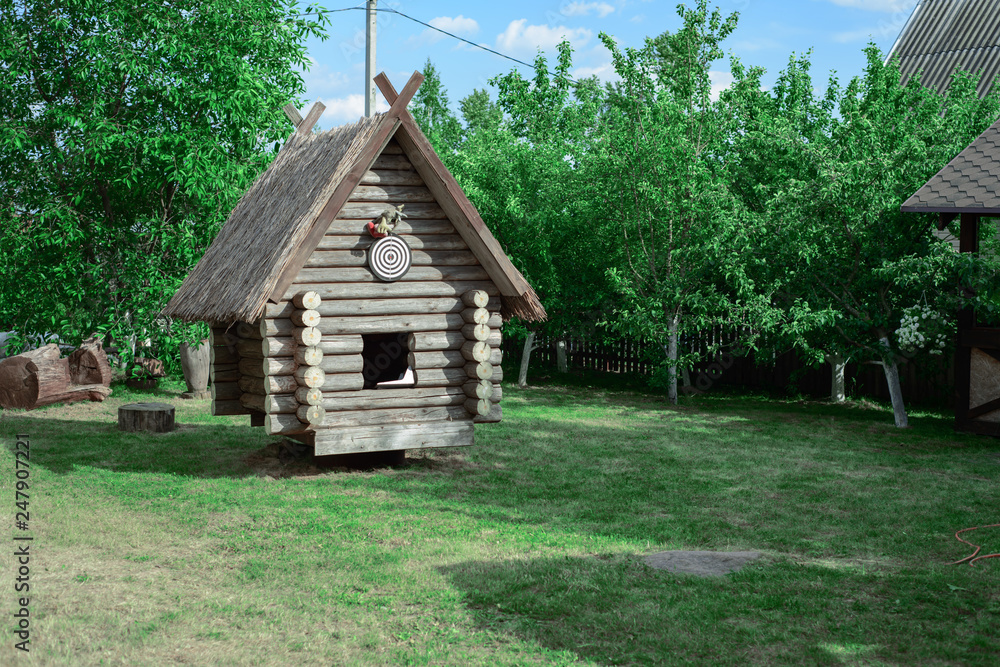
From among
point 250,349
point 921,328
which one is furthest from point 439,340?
point 921,328

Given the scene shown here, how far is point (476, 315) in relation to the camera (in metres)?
11.2

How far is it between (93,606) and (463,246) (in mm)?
6263

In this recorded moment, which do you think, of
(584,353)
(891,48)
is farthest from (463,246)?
(891,48)

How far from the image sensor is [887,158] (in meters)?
14.8

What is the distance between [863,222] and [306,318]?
9.80 meters

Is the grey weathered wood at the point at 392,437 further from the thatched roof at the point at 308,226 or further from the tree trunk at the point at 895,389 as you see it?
the tree trunk at the point at 895,389

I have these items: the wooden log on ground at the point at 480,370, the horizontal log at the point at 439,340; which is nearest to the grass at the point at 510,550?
the wooden log on ground at the point at 480,370

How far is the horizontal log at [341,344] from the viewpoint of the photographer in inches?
417

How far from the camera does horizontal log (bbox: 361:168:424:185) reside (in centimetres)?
1087

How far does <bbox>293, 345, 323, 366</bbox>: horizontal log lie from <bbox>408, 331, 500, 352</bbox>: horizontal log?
4.26 feet

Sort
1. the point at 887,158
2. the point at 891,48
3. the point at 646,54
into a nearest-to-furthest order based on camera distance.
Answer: the point at 887,158 < the point at 646,54 < the point at 891,48

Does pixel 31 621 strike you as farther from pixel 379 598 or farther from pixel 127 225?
pixel 127 225

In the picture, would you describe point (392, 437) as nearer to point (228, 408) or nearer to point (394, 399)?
point (394, 399)

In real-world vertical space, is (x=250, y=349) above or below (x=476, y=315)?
below
